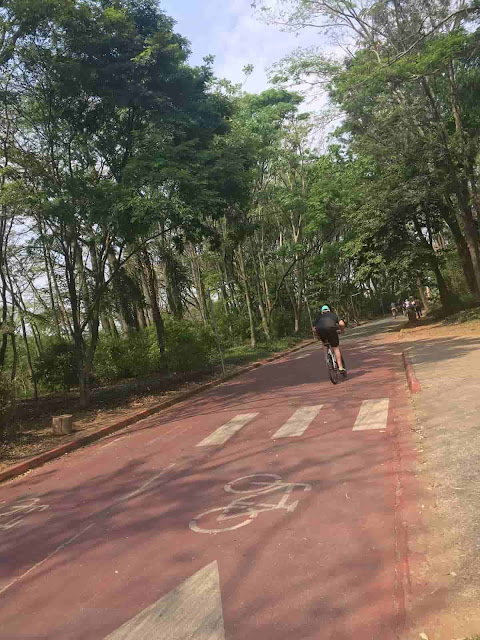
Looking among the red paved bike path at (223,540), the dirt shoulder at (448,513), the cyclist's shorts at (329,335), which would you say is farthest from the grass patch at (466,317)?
the red paved bike path at (223,540)

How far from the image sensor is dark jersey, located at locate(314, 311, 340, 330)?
12758 millimetres

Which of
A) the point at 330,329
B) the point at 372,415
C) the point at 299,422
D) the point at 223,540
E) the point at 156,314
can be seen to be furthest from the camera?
the point at 156,314

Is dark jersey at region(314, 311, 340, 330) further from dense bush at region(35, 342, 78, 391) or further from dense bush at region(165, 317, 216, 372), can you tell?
dense bush at region(35, 342, 78, 391)

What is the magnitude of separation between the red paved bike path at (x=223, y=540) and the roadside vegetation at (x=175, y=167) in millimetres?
5455

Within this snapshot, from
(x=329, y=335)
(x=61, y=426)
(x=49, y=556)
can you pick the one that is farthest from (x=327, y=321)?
(x=49, y=556)

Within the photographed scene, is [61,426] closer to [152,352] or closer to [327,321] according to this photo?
[327,321]

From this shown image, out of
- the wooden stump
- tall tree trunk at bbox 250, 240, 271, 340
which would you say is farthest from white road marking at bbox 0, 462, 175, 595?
tall tree trunk at bbox 250, 240, 271, 340

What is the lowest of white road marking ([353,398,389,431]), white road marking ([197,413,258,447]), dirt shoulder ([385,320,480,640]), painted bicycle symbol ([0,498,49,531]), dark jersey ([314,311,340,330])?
dirt shoulder ([385,320,480,640])

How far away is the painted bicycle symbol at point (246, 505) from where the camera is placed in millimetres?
5035

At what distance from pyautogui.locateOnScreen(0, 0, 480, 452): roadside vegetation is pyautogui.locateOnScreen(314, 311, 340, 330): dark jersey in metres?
3.86

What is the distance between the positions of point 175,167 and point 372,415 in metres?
7.79

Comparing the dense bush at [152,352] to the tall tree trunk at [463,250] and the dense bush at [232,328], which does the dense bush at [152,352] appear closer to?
the dense bush at [232,328]

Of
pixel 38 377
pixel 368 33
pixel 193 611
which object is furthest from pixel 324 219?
pixel 193 611

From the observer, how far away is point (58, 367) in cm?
2233
